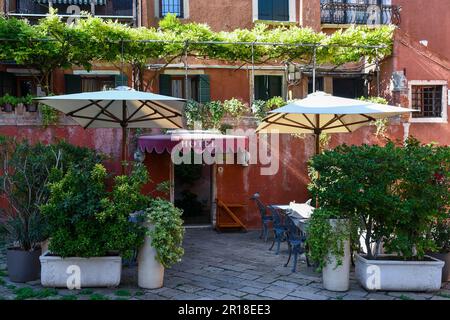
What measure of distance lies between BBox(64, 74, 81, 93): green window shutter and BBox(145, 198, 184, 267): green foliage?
9.59 meters

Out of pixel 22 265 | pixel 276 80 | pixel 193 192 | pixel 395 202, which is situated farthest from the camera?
pixel 276 80

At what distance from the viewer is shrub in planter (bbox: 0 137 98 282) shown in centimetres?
710

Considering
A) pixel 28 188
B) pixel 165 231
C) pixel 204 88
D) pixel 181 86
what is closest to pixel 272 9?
pixel 204 88

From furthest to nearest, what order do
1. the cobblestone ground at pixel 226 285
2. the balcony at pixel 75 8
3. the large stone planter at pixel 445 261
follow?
the balcony at pixel 75 8 → the large stone planter at pixel 445 261 → the cobblestone ground at pixel 226 285

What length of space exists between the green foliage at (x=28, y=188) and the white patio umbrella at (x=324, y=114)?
3.80 metres

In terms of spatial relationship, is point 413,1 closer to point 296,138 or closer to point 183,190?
point 296,138

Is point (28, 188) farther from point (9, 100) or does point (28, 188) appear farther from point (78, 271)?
point (9, 100)

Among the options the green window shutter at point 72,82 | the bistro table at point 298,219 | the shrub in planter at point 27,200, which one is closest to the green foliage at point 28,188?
the shrub in planter at point 27,200

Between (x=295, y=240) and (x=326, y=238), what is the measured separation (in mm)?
1356

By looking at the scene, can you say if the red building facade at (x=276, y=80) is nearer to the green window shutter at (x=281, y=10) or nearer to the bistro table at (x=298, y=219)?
the green window shutter at (x=281, y=10)

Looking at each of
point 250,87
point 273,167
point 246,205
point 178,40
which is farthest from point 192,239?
point 250,87

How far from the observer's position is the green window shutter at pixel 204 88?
50.0 ft

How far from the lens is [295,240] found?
26.0ft

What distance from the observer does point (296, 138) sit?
41.5 feet
